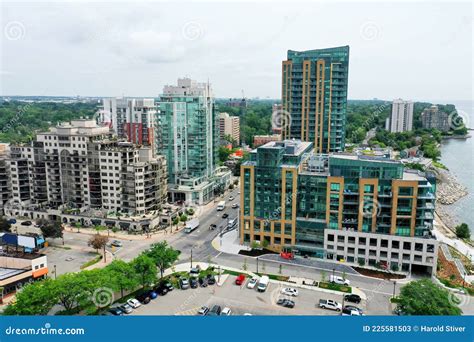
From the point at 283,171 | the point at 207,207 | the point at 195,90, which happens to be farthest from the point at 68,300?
the point at 195,90

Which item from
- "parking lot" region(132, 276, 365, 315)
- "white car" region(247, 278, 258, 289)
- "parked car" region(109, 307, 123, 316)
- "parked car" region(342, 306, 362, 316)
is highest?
"parked car" region(109, 307, 123, 316)

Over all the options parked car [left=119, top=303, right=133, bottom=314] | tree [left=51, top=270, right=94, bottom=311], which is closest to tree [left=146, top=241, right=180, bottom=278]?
parked car [left=119, top=303, right=133, bottom=314]

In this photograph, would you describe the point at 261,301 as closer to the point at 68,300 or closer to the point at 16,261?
the point at 68,300

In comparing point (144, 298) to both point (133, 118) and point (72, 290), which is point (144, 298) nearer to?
point (72, 290)

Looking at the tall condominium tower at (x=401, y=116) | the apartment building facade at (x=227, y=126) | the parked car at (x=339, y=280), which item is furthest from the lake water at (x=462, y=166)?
the apartment building facade at (x=227, y=126)

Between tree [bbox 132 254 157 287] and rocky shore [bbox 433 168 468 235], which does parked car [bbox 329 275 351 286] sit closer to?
tree [bbox 132 254 157 287]

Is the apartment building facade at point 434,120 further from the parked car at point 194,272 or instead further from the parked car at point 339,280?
the parked car at point 194,272
